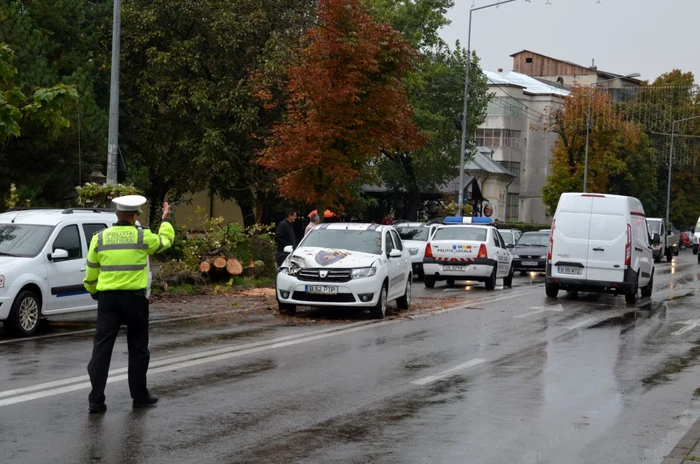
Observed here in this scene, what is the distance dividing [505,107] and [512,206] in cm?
→ 856

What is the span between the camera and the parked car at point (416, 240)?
106ft

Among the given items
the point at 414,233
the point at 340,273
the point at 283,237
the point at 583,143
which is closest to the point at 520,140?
the point at 583,143

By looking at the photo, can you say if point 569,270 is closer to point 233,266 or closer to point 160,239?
point 233,266

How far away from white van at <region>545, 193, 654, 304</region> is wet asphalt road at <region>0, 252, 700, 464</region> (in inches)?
238

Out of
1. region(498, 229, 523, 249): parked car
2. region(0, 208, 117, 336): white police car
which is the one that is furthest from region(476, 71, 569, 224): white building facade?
region(0, 208, 117, 336): white police car

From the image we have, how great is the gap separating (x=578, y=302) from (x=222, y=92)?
16343 mm

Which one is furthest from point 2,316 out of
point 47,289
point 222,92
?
point 222,92

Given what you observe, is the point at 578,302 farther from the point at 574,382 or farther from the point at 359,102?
the point at 574,382

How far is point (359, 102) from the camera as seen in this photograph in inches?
1110

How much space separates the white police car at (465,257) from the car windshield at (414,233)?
14.6ft

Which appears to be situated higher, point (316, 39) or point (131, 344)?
point (316, 39)

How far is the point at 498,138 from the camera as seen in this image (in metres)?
91.3

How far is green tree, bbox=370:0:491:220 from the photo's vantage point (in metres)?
53.4

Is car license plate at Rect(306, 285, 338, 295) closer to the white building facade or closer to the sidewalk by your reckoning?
the sidewalk
